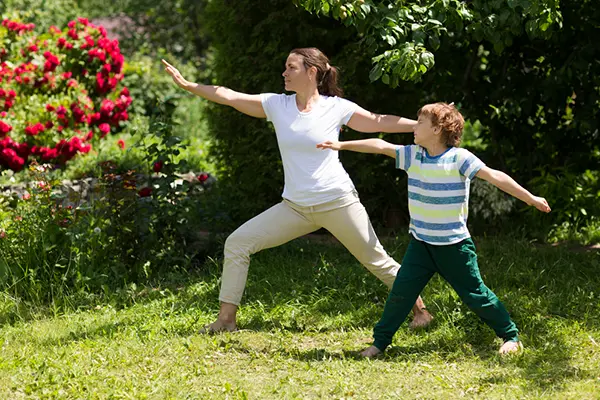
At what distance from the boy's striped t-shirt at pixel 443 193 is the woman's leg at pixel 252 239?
0.71 meters

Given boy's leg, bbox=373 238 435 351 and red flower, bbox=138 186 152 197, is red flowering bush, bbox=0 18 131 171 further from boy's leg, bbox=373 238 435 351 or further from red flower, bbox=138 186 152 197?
boy's leg, bbox=373 238 435 351

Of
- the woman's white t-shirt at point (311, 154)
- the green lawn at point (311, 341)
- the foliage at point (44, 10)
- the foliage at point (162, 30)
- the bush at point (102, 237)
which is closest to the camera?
the green lawn at point (311, 341)

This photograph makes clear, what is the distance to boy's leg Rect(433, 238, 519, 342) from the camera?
451 cm

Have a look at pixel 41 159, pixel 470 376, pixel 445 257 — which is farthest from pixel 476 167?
pixel 41 159

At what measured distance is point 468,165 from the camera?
174 inches

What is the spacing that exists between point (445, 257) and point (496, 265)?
1677 mm

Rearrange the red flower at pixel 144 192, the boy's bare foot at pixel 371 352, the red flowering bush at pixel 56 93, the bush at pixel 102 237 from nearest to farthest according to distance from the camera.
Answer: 1. the boy's bare foot at pixel 371 352
2. the bush at pixel 102 237
3. the red flower at pixel 144 192
4. the red flowering bush at pixel 56 93

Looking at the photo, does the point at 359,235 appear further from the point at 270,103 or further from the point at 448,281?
the point at 270,103

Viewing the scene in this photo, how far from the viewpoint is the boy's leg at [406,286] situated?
4621mm

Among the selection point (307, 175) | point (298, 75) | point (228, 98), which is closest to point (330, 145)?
point (307, 175)

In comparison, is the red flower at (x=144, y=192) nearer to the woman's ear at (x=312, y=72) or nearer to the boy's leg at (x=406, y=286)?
the woman's ear at (x=312, y=72)

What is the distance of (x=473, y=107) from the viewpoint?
7090 mm

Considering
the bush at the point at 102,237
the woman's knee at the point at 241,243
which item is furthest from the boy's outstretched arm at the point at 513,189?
the bush at the point at 102,237

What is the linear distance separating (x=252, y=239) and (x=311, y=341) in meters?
0.68
